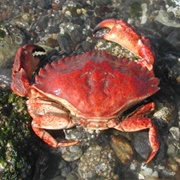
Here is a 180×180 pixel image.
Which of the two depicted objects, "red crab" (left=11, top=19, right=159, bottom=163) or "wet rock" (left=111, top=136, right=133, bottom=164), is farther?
"wet rock" (left=111, top=136, right=133, bottom=164)

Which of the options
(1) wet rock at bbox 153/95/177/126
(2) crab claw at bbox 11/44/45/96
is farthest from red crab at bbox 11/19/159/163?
(1) wet rock at bbox 153/95/177/126

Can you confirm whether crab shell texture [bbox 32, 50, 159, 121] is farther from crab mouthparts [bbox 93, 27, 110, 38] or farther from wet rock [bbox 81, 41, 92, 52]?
crab mouthparts [bbox 93, 27, 110, 38]

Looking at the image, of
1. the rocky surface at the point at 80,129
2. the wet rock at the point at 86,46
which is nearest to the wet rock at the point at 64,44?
the rocky surface at the point at 80,129

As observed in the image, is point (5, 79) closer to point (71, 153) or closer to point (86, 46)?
point (71, 153)

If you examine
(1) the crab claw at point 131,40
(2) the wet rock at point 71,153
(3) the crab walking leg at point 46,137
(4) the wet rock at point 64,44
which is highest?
Result: (1) the crab claw at point 131,40

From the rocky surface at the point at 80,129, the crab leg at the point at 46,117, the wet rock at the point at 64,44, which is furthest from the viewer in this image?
the wet rock at the point at 64,44

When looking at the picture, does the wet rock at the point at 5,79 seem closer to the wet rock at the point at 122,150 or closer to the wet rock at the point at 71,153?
the wet rock at the point at 71,153

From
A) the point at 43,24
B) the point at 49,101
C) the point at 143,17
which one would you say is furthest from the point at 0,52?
the point at 143,17
